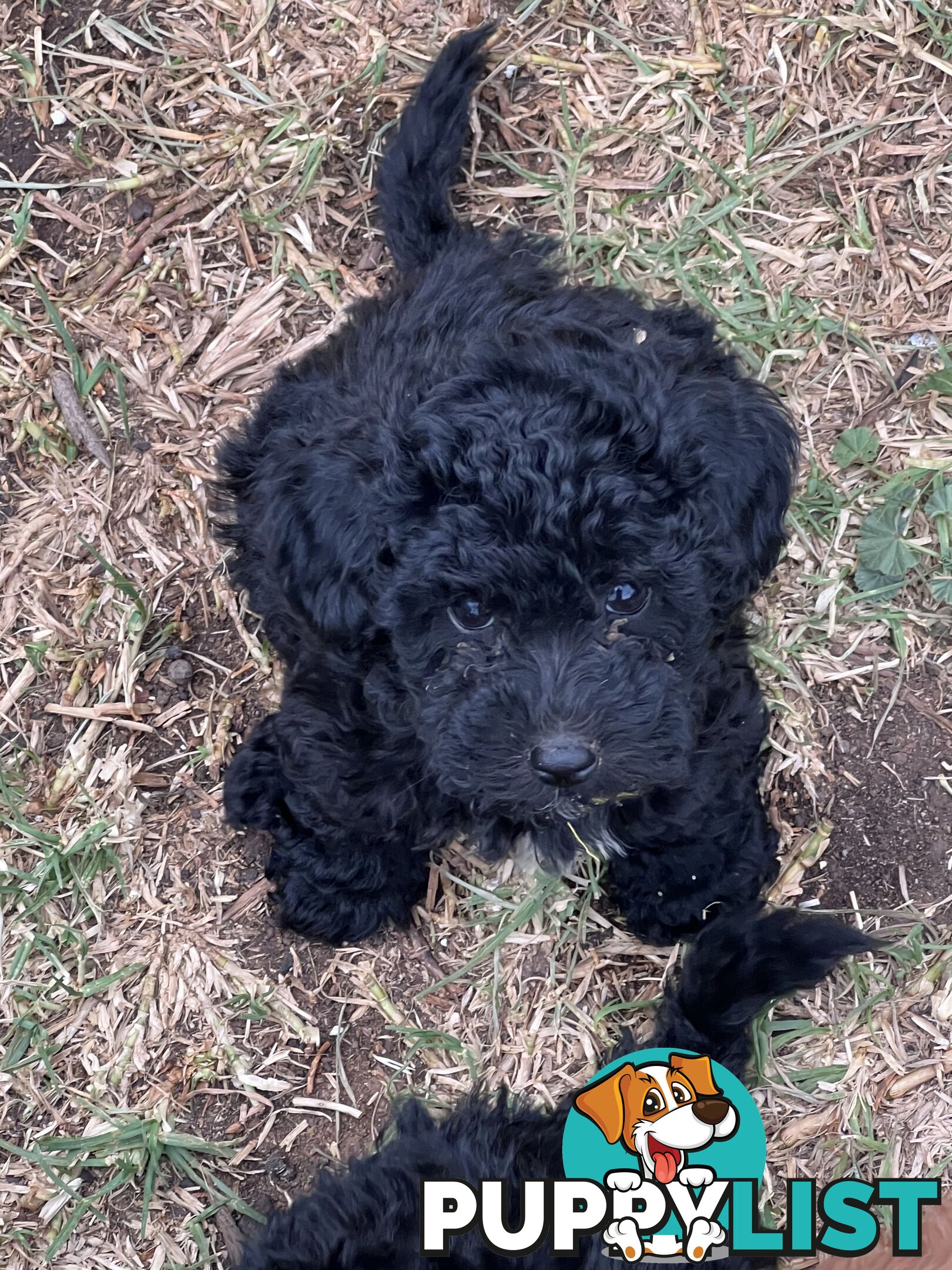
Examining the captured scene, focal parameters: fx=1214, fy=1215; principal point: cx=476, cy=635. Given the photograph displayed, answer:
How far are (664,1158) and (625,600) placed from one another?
1.34m

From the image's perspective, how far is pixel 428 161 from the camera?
3184 mm

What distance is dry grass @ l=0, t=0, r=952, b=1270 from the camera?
3.24 metres

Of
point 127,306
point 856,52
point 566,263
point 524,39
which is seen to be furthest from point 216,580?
point 856,52

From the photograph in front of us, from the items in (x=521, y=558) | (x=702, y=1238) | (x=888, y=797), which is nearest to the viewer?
(x=521, y=558)

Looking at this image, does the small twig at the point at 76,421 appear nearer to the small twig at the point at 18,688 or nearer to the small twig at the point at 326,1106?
the small twig at the point at 18,688

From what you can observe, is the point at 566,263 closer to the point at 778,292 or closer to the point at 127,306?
the point at 778,292

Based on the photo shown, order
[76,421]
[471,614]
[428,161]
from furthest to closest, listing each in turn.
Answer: [76,421] < [428,161] < [471,614]

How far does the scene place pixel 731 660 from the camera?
2840mm

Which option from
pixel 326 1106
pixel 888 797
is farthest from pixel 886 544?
pixel 326 1106

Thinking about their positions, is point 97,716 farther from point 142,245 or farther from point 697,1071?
point 697,1071

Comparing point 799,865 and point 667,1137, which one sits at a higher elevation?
point 799,865

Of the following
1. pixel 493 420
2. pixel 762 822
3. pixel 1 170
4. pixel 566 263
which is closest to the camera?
pixel 493 420

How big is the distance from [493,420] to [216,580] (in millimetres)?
1461

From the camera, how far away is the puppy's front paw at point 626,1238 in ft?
7.91
